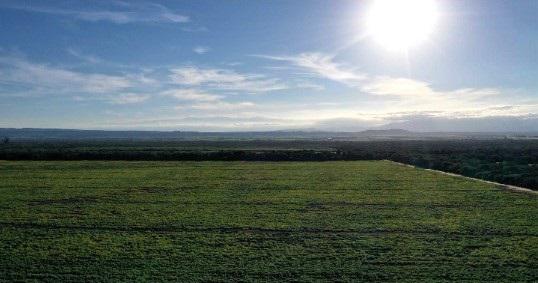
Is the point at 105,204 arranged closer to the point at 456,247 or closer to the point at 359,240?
the point at 359,240

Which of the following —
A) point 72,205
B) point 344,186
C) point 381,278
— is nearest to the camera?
point 381,278

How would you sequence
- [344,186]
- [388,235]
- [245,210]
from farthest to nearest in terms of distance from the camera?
[344,186] → [245,210] → [388,235]

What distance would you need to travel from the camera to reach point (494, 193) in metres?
22.2

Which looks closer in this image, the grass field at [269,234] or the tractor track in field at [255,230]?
the grass field at [269,234]

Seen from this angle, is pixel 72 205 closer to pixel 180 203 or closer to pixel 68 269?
pixel 180 203

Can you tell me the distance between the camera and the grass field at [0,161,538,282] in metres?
10.3

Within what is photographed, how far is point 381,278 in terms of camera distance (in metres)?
9.85

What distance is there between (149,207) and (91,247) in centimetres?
624

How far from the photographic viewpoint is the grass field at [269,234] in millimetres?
10344

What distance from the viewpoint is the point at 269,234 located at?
44.7ft

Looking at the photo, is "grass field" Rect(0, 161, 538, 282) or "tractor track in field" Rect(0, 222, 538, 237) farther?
"tractor track in field" Rect(0, 222, 538, 237)

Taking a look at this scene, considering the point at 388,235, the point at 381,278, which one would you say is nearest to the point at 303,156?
the point at 388,235

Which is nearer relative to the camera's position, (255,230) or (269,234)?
(269,234)

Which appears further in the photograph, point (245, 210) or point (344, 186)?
point (344, 186)
